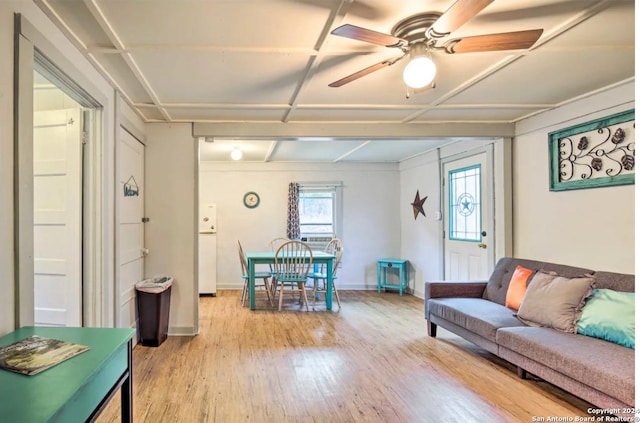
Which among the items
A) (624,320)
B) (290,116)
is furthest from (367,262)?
(624,320)

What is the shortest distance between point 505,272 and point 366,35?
2878mm

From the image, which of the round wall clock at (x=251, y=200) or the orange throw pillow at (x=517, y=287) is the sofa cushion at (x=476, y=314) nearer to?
the orange throw pillow at (x=517, y=287)

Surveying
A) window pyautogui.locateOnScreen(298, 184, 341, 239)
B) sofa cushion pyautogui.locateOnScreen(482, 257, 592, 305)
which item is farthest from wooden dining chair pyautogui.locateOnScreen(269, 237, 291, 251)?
sofa cushion pyautogui.locateOnScreen(482, 257, 592, 305)

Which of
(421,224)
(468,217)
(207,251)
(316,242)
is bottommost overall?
(207,251)

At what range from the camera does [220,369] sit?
3.05m

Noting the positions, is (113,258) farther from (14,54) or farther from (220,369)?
(14,54)

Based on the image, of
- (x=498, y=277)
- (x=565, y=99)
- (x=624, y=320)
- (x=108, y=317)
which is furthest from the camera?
(x=498, y=277)

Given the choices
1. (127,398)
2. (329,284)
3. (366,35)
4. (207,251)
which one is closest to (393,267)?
(329,284)

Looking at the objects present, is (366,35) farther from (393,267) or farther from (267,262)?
(393,267)

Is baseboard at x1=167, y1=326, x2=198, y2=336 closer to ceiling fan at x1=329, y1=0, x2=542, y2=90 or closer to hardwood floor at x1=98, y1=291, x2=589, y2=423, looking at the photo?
hardwood floor at x1=98, y1=291, x2=589, y2=423

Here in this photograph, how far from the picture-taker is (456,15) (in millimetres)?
1709

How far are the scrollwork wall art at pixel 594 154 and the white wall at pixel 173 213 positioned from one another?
354cm

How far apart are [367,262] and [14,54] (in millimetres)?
5817

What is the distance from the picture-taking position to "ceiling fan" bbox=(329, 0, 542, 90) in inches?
70.2
